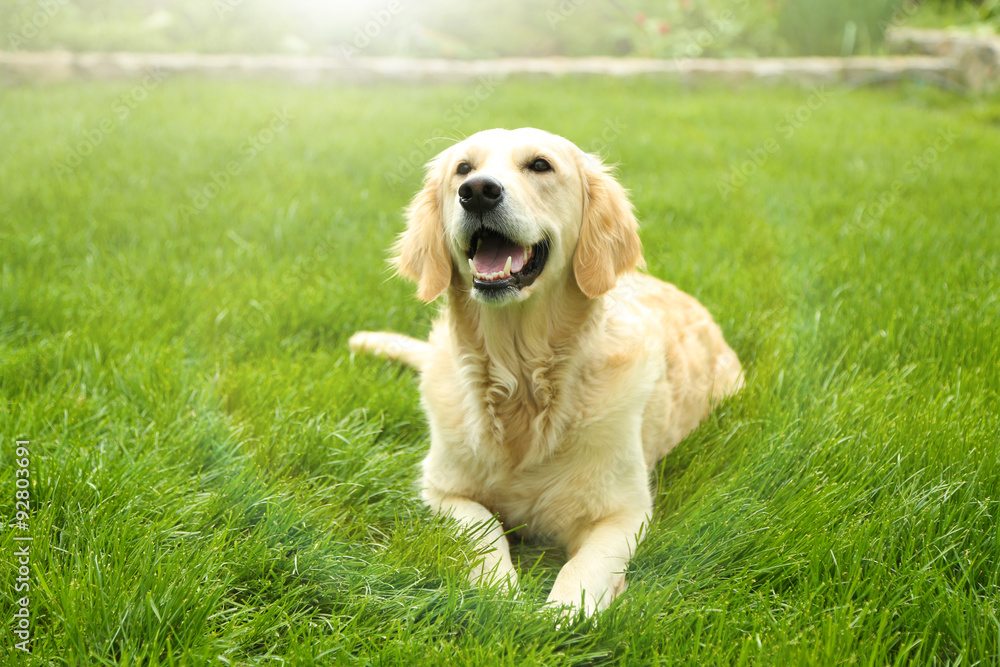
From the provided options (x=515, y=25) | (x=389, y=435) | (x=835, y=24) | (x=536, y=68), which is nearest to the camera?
(x=389, y=435)

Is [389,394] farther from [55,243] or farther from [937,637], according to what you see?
[55,243]

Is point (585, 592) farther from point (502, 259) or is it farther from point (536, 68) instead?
point (536, 68)

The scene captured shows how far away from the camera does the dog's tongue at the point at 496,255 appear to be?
2.13 meters

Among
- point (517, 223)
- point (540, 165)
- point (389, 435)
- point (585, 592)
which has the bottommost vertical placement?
point (389, 435)

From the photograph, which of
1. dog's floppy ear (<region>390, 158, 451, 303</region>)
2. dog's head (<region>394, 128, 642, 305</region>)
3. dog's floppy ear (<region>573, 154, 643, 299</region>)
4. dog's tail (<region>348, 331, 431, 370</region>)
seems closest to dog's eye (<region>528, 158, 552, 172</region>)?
dog's head (<region>394, 128, 642, 305</region>)

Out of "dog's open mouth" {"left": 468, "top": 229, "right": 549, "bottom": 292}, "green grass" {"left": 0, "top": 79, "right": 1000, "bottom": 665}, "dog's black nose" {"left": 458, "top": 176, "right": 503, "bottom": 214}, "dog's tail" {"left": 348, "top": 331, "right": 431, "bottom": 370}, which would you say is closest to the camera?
"green grass" {"left": 0, "top": 79, "right": 1000, "bottom": 665}

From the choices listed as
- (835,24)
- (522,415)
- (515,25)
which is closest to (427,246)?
(522,415)

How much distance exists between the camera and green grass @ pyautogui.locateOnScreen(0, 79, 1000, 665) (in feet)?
5.01

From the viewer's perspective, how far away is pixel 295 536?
1.82 m

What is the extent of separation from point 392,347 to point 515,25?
27.1 feet

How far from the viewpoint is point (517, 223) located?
203cm

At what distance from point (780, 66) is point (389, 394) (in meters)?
7.20

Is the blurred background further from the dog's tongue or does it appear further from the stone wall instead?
the dog's tongue

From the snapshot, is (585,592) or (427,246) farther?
(427,246)
